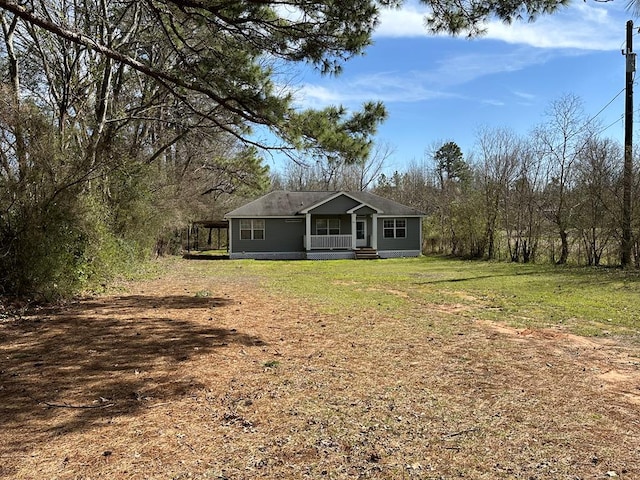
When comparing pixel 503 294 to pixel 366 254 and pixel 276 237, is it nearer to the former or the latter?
pixel 366 254

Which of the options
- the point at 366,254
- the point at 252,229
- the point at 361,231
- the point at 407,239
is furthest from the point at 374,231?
the point at 252,229

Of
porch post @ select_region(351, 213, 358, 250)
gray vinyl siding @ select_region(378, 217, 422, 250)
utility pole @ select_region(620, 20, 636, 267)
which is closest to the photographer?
utility pole @ select_region(620, 20, 636, 267)

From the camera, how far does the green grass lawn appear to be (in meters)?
7.29

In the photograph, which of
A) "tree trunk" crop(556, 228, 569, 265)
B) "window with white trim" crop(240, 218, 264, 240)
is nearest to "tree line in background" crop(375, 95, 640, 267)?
"tree trunk" crop(556, 228, 569, 265)

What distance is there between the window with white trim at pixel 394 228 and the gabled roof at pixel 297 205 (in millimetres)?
605

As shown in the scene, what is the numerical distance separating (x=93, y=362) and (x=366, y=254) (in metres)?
20.4

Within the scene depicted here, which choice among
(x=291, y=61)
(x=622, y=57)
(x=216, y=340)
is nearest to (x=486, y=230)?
(x=622, y=57)

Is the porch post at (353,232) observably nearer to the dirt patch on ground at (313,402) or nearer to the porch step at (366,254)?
the porch step at (366,254)

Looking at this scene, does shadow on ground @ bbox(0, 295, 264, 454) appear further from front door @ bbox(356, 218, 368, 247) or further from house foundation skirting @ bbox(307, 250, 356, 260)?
front door @ bbox(356, 218, 368, 247)

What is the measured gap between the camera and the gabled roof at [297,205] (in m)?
24.7

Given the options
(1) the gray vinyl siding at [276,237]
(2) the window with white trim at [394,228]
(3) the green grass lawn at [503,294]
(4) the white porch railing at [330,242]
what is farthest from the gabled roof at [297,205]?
(3) the green grass lawn at [503,294]

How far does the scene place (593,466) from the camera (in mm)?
2648

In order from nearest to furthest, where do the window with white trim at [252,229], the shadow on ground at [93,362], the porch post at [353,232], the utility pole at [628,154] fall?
the shadow on ground at [93,362]
the utility pole at [628,154]
the window with white trim at [252,229]
the porch post at [353,232]

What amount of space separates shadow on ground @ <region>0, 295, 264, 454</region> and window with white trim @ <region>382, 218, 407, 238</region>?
18760 mm
